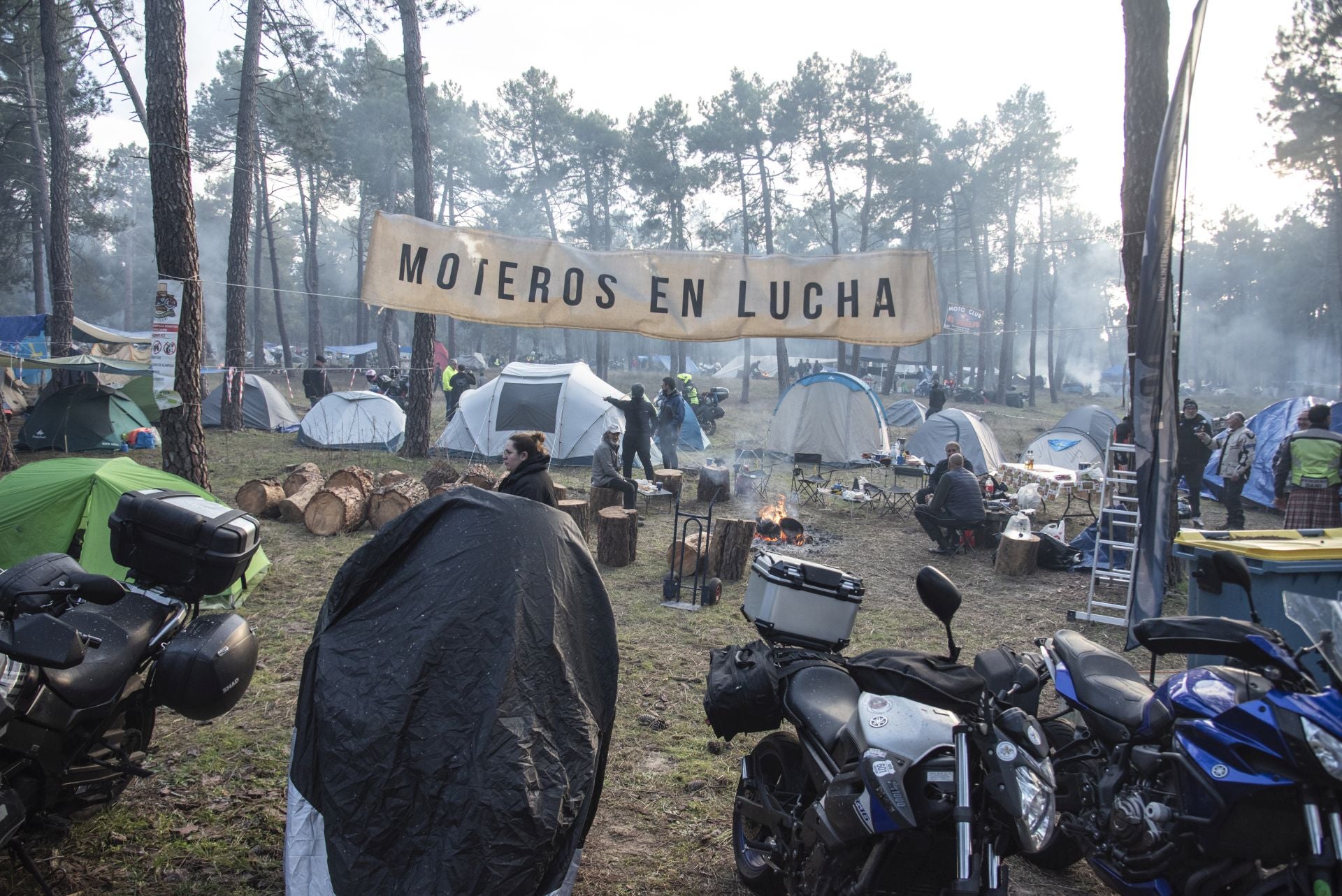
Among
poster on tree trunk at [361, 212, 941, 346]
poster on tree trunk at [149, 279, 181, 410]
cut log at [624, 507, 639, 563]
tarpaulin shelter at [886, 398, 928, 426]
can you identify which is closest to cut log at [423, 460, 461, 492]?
cut log at [624, 507, 639, 563]

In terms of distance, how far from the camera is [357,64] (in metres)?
30.9

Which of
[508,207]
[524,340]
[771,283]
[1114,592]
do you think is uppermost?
[508,207]

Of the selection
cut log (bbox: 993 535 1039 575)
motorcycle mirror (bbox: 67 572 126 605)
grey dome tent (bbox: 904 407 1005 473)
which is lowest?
cut log (bbox: 993 535 1039 575)

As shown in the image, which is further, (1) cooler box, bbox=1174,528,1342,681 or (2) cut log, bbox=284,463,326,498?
(2) cut log, bbox=284,463,326,498

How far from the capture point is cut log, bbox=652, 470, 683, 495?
42.5ft

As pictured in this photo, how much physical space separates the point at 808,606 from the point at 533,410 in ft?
41.1

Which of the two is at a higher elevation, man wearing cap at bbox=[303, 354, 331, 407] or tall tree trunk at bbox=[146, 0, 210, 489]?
tall tree trunk at bbox=[146, 0, 210, 489]

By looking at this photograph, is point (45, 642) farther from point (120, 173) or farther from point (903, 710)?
point (120, 173)

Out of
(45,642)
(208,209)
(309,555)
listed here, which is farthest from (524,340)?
(45,642)

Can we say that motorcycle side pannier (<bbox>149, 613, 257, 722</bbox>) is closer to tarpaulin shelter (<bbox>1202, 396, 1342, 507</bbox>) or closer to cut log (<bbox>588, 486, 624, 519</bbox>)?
cut log (<bbox>588, 486, 624, 519</bbox>)

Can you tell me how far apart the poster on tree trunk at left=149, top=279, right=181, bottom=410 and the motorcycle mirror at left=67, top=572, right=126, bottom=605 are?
512cm

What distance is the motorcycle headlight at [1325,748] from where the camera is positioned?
2.20 metres

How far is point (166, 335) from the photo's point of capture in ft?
24.9

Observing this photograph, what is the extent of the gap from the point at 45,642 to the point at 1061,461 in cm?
1787
